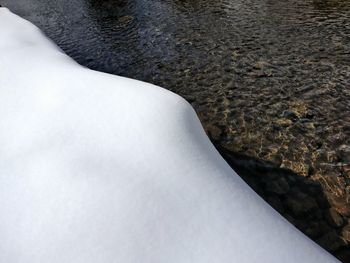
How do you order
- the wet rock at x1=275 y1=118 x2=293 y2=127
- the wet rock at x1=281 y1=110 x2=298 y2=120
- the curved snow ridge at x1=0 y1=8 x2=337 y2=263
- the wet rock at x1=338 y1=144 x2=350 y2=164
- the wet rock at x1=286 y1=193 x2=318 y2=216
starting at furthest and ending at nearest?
the wet rock at x1=281 y1=110 x2=298 y2=120 → the wet rock at x1=275 y1=118 x2=293 y2=127 → the wet rock at x1=338 y1=144 x2=350 y2=164 → the wet rock at x1=286 y1=193 x2=318 y2=216 → the curved snow ridge at x1=0 y1=8 x2=337 y2=263

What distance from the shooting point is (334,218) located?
3871 mm

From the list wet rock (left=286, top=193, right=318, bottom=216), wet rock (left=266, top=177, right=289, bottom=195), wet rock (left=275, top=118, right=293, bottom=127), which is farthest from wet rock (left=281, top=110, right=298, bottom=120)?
wet rock (left=286, top=193, right=318, bottom=216)

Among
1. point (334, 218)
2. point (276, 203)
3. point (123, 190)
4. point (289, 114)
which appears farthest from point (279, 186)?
point (123, 190)

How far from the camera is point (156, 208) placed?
2.28 metres

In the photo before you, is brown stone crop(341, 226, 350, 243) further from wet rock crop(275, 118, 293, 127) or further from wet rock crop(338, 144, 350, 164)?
wet rock crop(275, 118, 293, 127)

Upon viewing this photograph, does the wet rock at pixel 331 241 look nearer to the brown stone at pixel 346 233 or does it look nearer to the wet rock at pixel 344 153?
the brown stone at pixel 346 233

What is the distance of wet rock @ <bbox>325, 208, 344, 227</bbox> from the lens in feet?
12.5

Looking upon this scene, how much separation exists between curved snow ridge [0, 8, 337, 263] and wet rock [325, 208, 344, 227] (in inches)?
79.8

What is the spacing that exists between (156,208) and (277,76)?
20.3 ft

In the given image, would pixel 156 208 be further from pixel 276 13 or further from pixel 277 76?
pixel 276 13

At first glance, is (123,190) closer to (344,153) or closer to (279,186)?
(279,186)

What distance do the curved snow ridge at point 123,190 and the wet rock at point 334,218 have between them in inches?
79.8

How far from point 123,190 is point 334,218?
3.15 meters

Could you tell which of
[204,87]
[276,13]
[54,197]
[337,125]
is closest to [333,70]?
[337,125]
